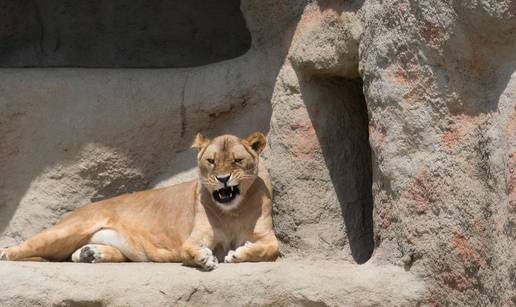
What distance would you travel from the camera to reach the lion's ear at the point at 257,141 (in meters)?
9.85

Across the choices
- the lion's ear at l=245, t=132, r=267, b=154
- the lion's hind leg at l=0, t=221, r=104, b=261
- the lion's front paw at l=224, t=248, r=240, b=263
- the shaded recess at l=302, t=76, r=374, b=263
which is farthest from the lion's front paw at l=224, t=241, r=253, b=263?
the lion's hind leg at l=0, t=221, r=104, b=261

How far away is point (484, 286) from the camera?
8.39 meters

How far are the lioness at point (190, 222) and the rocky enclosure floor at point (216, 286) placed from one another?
1.40ft

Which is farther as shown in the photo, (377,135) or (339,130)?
(339,130)

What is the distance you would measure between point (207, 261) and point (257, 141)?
101 centimetres

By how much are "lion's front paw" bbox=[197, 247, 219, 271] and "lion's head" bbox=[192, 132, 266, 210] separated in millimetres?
444

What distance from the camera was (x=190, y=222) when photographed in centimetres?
1005

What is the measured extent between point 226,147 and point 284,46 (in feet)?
3.07

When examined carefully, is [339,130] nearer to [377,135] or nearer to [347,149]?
[347,149]

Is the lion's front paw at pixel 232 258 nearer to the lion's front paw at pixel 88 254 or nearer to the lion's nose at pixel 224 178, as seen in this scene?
the lion's nose at pixel 224 178

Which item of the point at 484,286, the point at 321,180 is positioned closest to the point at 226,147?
the point at 321,180

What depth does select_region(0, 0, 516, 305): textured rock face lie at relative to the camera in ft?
27.6

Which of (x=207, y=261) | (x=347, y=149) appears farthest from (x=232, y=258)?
(x=347, y=149)

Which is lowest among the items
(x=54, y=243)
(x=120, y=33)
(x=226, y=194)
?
(x=54, y=243)
